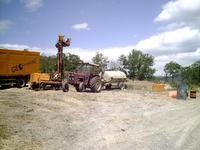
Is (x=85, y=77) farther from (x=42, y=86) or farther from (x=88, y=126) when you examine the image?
Answer: (x=88, y=126)

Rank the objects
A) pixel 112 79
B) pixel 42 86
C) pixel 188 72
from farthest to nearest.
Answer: pixel 188 72
pixel 112 79
pixel 42 86

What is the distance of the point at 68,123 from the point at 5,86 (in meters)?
14.4

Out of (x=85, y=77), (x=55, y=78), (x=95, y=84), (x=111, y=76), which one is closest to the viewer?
(x=55, y=78)

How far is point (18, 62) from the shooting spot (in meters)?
28.0

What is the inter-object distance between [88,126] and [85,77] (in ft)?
44.5

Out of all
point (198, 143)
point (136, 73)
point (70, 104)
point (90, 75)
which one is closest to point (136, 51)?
point (136, 73)

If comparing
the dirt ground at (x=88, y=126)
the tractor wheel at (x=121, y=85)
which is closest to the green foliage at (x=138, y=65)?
the tractor wheel at (x=121, y=85)

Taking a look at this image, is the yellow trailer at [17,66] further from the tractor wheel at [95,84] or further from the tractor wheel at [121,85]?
the tractor wheel at [121,85]

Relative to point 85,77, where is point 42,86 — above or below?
below

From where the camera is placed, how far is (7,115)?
47.2 ft

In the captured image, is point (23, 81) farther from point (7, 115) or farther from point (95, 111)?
point (7, 115)

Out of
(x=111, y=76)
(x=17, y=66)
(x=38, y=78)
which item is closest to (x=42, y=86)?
(x=38, y=78)

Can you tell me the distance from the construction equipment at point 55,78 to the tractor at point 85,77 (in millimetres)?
1034

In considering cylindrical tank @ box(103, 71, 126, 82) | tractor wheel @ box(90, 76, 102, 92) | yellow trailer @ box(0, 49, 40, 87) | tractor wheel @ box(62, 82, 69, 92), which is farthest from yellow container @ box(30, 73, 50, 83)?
cylindrical tank @ box(103, 71, 126, 82)
